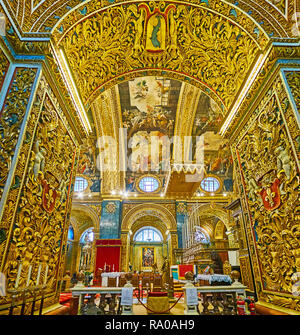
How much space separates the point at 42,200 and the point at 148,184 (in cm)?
1263

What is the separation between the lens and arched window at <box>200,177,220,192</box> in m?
15.9

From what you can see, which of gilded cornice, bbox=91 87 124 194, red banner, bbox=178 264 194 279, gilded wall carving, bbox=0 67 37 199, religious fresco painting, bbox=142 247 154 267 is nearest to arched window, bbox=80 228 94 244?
religious fresco painting, bbox=142 247 154 267

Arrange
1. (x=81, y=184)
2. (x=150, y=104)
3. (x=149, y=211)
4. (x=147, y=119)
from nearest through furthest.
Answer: (x=150, y=104)
(x=147, y=119)
(x=149, y=211)
(x=81, y=184)

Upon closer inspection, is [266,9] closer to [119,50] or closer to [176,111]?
[119,50]

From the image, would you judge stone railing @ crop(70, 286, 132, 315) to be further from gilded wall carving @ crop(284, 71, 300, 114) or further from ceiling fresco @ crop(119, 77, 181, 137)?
ceiling fresco @ crop(119, 77, 181, 137)

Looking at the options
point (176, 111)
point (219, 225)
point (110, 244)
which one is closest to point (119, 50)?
point (176, 111)

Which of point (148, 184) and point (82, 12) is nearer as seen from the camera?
point (82, 12)

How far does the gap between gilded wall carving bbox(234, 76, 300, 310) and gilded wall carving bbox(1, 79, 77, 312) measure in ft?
11.6

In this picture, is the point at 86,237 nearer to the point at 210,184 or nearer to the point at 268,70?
the point at 210,184

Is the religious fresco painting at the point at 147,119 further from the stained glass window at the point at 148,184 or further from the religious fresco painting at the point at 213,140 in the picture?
the religious fresco painting at the point at 213,140

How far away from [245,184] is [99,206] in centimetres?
1164

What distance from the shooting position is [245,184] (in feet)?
14.9

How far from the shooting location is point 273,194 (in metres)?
3.54

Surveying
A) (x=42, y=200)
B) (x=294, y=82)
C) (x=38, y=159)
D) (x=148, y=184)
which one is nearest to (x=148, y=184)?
(x=148, y=184)
